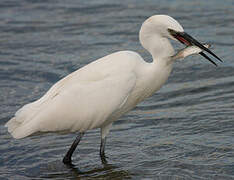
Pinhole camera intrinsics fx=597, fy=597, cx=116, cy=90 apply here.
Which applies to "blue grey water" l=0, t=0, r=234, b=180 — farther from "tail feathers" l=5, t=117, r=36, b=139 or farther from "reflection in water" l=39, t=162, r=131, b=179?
"tail feathers" l=5, t=117, r=36, b=139

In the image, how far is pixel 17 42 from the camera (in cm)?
1255

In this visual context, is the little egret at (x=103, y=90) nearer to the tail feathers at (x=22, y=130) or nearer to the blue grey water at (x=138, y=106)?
the tail feathers at (x=22, y=130)

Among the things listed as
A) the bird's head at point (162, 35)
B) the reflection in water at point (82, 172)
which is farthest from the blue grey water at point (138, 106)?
the bird's head at point (162, 35)

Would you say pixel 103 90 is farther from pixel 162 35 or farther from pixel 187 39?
pixel 187 39

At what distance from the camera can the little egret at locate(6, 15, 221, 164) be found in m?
6.64

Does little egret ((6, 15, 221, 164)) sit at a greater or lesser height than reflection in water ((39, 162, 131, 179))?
greater

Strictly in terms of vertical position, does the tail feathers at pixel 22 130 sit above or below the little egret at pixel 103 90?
below

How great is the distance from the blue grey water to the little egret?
0.57 m

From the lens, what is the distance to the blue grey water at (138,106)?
22.6ft

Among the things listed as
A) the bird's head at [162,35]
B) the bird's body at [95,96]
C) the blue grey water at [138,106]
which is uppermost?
the bird's head at [162,35]

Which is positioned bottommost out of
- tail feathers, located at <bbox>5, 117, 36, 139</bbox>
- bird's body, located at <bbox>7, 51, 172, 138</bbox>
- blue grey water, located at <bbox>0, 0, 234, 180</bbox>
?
blue grey water, located at <bbox>0, 0, 234, 180</bbox>

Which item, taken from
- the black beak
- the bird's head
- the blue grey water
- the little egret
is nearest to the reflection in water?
the blue grey water

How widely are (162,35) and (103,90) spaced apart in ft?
2.96

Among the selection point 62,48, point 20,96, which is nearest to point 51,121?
point 20,96
